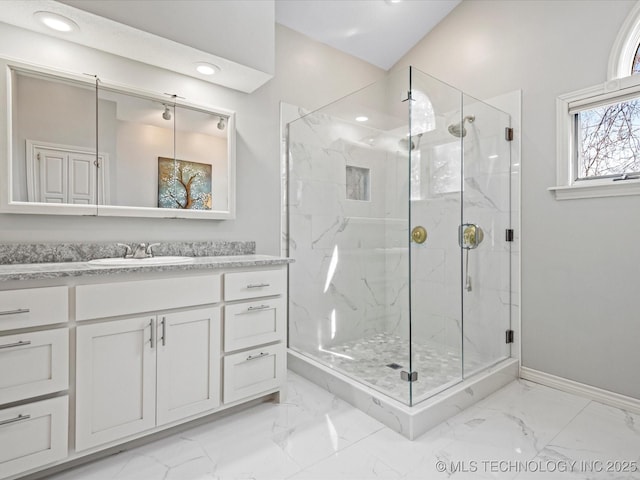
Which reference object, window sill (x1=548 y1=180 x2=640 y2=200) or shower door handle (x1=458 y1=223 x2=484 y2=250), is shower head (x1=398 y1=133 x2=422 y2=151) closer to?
shower door handle (x1=458 y1=223 x2=484 y2=250)

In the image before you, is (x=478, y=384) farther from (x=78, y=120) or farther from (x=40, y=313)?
(x=78, y=120)

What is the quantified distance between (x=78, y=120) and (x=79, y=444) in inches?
60.3

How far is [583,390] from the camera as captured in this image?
2.17m

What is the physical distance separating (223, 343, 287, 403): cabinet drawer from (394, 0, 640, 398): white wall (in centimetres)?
173

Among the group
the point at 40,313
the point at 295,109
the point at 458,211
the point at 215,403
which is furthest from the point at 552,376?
the point at 40,313

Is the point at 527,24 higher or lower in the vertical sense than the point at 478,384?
higher

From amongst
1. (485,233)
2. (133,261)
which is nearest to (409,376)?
(485,233)

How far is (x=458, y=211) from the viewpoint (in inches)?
94.3

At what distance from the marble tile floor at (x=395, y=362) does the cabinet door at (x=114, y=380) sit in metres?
1.21

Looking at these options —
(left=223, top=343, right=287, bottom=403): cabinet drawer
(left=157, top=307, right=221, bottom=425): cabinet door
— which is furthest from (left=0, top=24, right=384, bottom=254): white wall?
(left=223, top=343, right=287, bottom=403): cabinet drawer

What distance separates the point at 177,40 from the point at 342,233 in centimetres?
166

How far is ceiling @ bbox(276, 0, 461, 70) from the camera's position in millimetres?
2635

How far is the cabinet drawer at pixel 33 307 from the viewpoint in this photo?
4.18ft

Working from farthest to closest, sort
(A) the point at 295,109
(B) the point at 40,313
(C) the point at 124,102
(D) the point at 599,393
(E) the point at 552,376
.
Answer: (A) the point at 295,109, (E) the point at 552,376, (D) the point at 599,393, (C) the point at 124,102, (B) the point at 40,313
